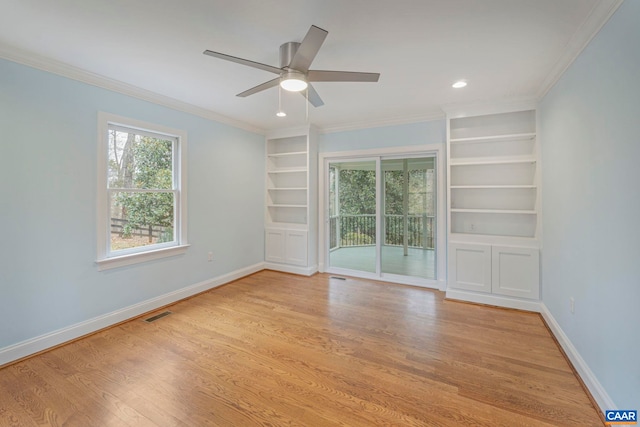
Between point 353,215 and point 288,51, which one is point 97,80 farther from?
A: point 353,215

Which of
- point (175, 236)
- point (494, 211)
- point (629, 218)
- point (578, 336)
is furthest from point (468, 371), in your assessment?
point (175, 236)

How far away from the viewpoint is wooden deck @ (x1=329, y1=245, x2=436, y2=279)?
14.1 ft

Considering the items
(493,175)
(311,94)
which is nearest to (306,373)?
(311,94)

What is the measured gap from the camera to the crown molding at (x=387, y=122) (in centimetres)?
390

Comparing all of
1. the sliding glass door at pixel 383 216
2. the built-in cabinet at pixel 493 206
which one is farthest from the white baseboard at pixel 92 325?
the built-in cabinet at pixel 493 206

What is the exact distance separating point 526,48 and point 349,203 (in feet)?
10.3

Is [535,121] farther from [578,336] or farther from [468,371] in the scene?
[468,371]

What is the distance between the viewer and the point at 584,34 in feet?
6.27

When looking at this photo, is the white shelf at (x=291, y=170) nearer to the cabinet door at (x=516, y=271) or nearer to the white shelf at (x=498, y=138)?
the white shelf at (x=498, y=138)

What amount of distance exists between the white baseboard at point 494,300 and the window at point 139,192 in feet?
12.3

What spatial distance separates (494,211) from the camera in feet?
11.2

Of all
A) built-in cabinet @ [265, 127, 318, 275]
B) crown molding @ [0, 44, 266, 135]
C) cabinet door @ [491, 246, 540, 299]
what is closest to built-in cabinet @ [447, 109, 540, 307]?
cabinet door @ [491, 246, 540, 299]

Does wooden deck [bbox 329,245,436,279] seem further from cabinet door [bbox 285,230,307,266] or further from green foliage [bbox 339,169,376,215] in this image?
green foliage [bbox 339,169,376,215]

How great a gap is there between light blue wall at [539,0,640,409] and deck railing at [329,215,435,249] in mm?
1777
